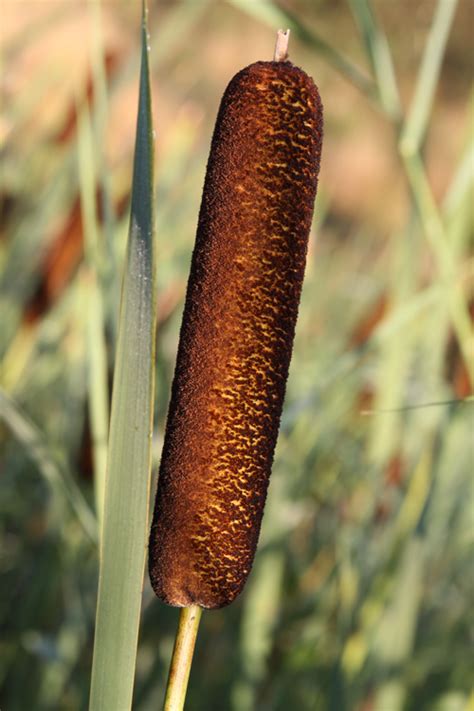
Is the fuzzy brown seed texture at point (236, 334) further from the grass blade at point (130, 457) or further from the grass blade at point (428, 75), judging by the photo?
the grass blade at point (428, 75)

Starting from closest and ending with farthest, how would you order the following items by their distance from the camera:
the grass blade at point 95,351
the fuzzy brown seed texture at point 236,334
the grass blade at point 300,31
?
the fuzzy brown seed texture at point 236,334 < the grass blade at point 300,31 < the grass blade at point 95,351

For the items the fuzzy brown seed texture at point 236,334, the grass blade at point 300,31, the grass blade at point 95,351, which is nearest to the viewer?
the fuzzy brown seed texture at point 236,334

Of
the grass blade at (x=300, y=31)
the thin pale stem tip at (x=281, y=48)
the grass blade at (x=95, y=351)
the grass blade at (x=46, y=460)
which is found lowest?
the grass blade at (x=46, y=460)

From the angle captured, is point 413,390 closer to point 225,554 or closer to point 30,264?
point 30,264

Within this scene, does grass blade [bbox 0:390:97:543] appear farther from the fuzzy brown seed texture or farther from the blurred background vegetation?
the fuzzy brown seed texture

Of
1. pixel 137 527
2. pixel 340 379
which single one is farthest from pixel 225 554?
pixel 340 379

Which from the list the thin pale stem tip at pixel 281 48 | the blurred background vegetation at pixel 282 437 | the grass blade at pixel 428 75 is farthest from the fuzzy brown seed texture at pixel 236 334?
the grass blade at pixel 428 75

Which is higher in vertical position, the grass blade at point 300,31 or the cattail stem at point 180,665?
the grass blade at point 300,31
